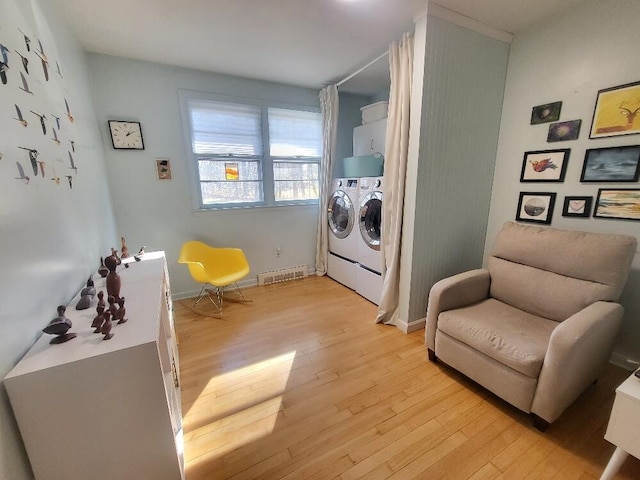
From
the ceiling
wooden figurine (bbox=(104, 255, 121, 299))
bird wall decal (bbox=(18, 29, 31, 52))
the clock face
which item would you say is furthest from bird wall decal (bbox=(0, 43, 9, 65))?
the clock face

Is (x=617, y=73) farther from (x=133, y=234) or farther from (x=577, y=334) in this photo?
(x=133, y=234)

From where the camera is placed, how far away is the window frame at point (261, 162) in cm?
277

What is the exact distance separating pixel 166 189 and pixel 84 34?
1.33 m

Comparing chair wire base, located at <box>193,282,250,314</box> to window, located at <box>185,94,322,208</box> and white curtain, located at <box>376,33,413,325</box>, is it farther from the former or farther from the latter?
white curtain, located at <box>376,33,413,325</box>

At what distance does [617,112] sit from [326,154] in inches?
98.1

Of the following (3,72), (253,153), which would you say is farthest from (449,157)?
(3,72)

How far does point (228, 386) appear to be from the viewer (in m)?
1.75

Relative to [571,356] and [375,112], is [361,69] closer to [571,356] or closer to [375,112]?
[375,112]

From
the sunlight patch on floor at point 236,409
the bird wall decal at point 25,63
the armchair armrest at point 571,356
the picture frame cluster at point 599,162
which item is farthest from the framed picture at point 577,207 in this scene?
the bird wall decal at point 25,63

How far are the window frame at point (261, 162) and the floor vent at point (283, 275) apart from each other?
87 centimetres

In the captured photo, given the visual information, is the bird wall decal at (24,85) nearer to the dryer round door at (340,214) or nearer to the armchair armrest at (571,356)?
the dryer round door at (340,214)

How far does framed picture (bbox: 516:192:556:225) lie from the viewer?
211 centimetres

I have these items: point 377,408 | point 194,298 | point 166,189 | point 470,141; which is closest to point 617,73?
point 470,141

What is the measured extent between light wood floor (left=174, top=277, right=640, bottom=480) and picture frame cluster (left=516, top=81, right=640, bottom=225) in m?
1.16
